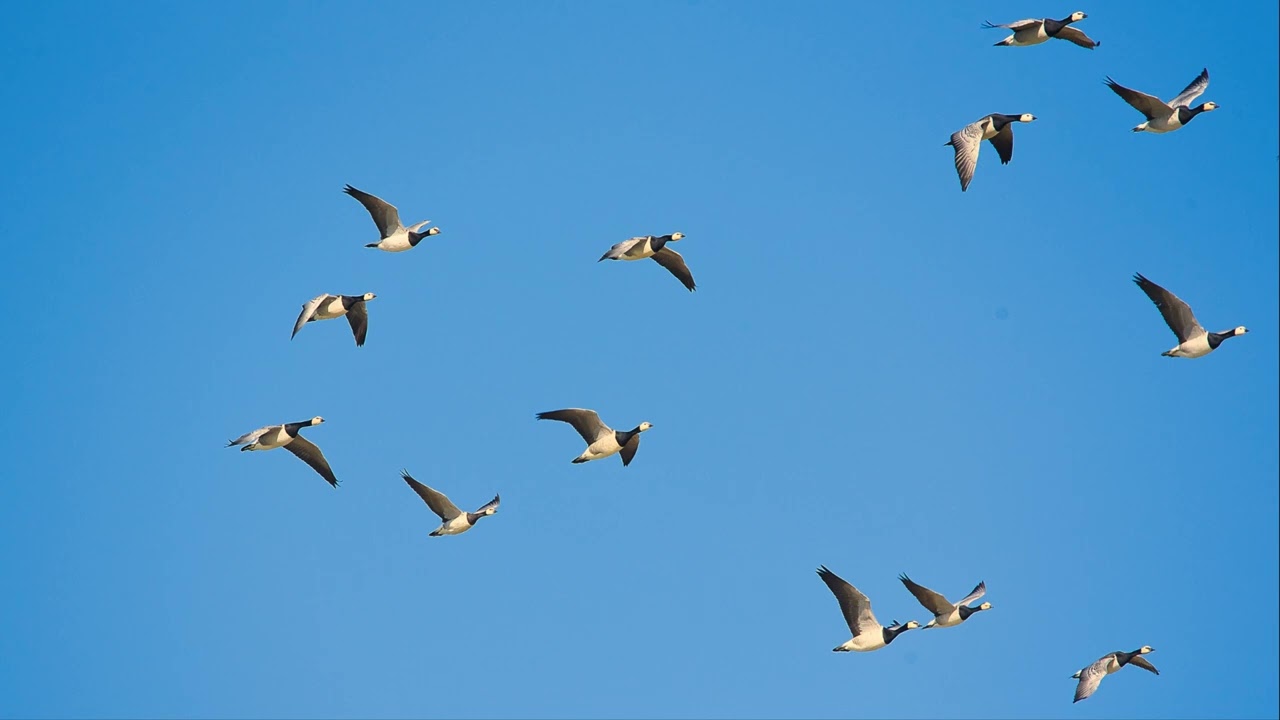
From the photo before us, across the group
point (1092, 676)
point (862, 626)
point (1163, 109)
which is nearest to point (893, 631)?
point (862, 626)

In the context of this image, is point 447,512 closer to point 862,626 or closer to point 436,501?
point 436,501

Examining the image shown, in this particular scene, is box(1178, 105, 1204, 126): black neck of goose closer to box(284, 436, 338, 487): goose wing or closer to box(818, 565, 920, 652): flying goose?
box(818, 565, 920, 652): flying goose

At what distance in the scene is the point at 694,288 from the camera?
81.9ft

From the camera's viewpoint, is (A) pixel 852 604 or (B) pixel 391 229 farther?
(B) pixel 391 229

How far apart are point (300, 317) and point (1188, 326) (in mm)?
13789

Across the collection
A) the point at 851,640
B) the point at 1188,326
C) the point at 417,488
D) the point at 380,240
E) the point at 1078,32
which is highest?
the point at 1078,32

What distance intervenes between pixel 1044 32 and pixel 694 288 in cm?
666

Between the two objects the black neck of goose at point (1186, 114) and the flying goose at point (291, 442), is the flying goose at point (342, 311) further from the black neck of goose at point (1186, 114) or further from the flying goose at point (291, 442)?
the black neck of goose at point (1186, 114)

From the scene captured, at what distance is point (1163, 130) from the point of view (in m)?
23.9

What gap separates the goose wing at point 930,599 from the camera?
22016 millimetres

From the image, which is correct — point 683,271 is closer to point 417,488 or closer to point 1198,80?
point 417,488

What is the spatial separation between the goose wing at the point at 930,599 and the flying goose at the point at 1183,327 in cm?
534

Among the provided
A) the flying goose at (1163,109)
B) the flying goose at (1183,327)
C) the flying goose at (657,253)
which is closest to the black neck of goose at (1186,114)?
the flying goose at (1163,109)

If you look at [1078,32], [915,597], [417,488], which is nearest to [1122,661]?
[915,597]
